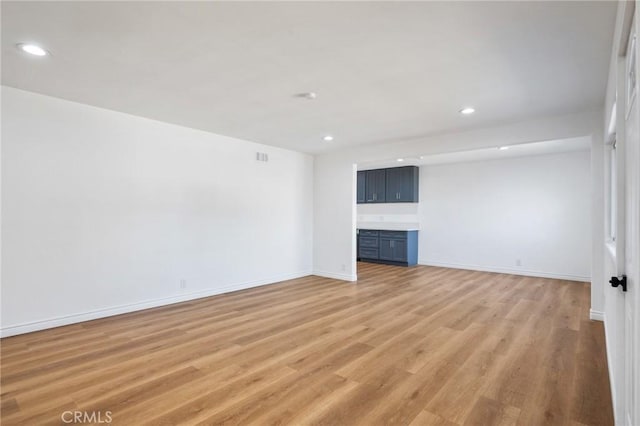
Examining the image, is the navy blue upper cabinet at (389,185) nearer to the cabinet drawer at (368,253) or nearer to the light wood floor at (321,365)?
the cabinet drawer at (368,253)

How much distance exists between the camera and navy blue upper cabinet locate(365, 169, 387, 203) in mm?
8367

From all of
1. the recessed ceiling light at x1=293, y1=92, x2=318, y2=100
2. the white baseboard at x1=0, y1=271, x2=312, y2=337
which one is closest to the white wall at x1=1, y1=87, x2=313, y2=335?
the white baseboard at x1=0, y1=271, x2=312, y2=337

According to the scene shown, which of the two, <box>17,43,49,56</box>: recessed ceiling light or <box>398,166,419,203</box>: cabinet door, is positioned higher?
<box>17,43,49,56</box>: recessed ceiling light

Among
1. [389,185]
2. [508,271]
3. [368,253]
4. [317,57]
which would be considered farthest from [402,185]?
[317,57]

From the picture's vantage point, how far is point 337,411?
2.04 meters

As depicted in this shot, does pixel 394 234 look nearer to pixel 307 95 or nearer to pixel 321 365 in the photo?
pixel 307 95

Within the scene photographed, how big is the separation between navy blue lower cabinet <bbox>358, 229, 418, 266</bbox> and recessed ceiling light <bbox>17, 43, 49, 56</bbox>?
266 inches

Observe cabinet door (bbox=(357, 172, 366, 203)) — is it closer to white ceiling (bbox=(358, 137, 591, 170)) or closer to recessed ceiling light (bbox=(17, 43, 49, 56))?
white ceiling (bbox=(358, 137, 591, 170))

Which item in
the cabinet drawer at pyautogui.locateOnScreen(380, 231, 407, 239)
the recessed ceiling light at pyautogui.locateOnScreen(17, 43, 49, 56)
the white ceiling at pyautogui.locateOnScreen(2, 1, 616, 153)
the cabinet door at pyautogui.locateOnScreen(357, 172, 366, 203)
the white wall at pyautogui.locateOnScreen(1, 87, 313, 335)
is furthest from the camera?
the cabinet door at pyautogui.locateOnScreen(357, 172, 366, 203)

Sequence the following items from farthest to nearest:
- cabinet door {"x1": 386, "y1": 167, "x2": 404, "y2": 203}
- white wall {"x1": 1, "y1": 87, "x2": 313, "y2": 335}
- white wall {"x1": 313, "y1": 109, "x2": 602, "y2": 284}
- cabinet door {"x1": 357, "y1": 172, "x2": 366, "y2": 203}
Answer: cabinet door {"x1": 357, "y1": 172, "x2": 366, "y2": 203} < cabinet door {"x1": 386, "y1": 167, "x2": 404, "y2": 203} < white wall {"x1": 313, "y1": 109, "x2": 602, "y2": 284} < white wall {"x1": 1, "y1": 87, "x2": 313, "y2": 335}

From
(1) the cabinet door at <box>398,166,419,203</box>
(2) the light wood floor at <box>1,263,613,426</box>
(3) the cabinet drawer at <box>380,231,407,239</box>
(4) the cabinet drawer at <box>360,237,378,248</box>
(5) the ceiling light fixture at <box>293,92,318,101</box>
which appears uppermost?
(5) the ceiling light fixture at <box>293,92,318,101</box>

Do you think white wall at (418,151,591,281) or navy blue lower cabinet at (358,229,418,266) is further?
navy blue lower cabinet at (358,229,418,266)

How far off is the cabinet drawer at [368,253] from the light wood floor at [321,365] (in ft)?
12.0

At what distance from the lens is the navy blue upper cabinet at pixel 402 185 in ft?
25.9
